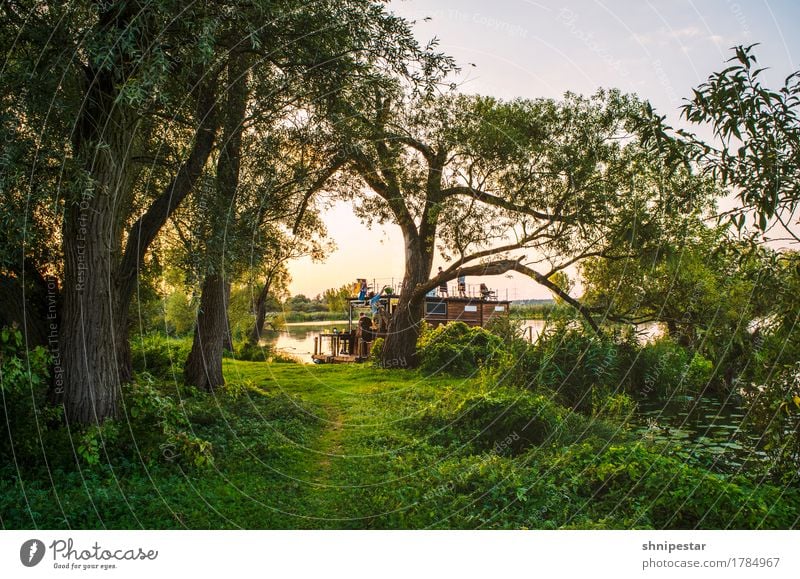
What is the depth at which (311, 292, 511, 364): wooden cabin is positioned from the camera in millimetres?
12016

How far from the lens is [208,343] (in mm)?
7637

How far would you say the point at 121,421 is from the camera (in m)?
4.56

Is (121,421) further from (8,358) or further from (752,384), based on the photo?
(752,384)

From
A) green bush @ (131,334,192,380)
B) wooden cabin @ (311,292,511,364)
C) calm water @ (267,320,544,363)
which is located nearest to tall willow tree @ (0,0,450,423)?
green bush @ (131,334,192,380)

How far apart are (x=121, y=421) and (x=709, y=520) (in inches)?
177

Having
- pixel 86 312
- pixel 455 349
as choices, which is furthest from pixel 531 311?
pixel 86 312

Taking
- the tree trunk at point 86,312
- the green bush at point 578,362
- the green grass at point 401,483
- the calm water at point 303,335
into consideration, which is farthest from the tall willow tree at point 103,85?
the green bush at point 578,362

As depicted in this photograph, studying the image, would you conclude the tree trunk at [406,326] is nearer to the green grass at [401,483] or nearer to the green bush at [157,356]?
the green bush at [157,356]

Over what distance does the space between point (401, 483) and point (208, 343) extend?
4182 millimetres

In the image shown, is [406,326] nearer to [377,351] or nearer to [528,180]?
[377,351]

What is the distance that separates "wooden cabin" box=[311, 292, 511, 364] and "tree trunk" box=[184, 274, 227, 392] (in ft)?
12.0

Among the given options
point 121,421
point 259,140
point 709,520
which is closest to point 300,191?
point 259,140

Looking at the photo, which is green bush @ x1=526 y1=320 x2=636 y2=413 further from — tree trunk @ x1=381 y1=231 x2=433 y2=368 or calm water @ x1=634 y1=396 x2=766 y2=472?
tree trunk @ x1=381 y1=231 x2=433 y2=368

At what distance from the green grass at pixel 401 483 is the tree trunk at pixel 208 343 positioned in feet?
5.61
